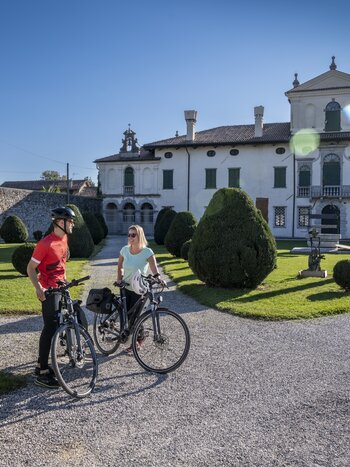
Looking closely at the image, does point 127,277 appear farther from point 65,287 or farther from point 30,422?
point 30,422

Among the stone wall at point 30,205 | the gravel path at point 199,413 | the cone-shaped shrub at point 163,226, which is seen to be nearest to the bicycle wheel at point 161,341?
the gravel path at point 199,413

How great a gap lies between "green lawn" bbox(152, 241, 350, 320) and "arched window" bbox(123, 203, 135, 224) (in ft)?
89.6

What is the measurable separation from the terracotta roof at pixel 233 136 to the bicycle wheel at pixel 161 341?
32.7 m

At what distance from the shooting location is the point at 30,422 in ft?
12.0

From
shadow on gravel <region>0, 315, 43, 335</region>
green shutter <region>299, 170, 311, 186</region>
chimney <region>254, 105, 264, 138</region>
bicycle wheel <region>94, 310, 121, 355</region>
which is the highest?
chimney <region>254, 105, 264, 138</region>

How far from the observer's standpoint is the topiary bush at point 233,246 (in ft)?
33.1

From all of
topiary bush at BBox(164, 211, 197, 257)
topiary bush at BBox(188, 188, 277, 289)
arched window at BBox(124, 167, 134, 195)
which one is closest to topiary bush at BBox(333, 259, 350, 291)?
topiary bush at BBox(188, 188, 277, 289)

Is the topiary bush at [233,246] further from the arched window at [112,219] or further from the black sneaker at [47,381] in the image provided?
the arched window at [112,219]

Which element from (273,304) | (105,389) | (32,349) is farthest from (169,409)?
(273,304)

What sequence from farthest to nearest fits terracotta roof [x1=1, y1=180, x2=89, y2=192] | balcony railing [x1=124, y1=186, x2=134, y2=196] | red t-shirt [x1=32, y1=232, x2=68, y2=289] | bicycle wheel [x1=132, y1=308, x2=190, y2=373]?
terracotta roof [x1=1, y1=180, x2=89, y2=192] < balcony railing [x1=124, y1=186, x2=134, y2=196] < bicycle wheel [x1=132, y1=308, x2=190, y2=373] < red t-shirt [x1=32, y1=232, x2=68, y2=289]

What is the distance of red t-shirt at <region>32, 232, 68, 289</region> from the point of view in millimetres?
4445

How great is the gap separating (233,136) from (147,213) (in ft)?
33.6

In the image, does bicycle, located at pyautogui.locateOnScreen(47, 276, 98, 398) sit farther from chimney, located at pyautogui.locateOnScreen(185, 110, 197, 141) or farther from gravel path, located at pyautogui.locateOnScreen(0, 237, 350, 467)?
chimney, located at pyautogui.locateOnScreen(185, 110, 197, 141)

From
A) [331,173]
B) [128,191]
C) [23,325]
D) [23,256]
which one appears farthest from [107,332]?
[128,191]
